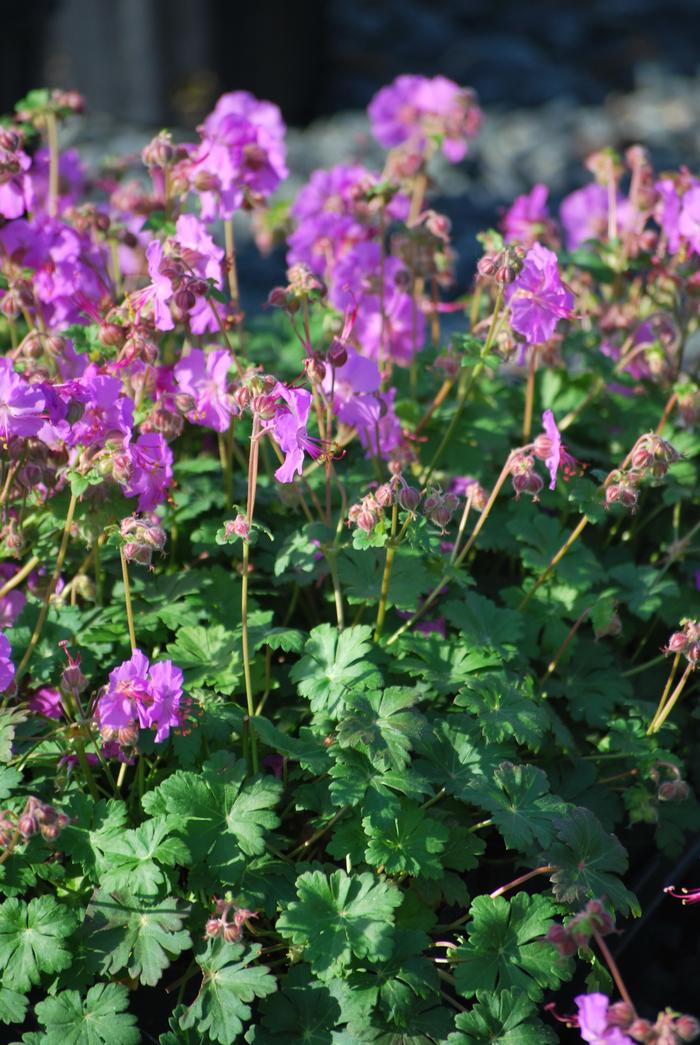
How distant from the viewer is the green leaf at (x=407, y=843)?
5.32ft

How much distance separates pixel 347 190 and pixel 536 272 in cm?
75

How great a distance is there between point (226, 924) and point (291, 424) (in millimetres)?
624

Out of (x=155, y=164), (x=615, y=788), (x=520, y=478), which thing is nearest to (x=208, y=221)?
(x=155, y=164)

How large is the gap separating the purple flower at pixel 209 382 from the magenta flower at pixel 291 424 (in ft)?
1.19

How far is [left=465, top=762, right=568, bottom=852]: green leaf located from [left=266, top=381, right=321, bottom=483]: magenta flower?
50cm

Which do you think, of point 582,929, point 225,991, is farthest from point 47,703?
point 582,929

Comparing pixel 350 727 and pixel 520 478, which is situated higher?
pixel 520 478

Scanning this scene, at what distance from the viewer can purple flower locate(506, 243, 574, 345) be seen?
182cm

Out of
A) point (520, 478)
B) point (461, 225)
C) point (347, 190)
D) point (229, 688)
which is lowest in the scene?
point (461, 225)

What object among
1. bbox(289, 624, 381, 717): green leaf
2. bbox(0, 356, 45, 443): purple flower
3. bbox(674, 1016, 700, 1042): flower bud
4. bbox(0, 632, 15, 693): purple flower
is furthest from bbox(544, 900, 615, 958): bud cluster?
bbox(0, 356, 45, 443): purple flower

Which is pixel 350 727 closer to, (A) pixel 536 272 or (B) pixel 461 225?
(A) pixel 536 272

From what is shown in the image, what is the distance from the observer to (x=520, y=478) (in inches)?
70.0

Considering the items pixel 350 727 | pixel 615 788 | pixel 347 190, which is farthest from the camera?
pixel 347 190

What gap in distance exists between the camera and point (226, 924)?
152cm
